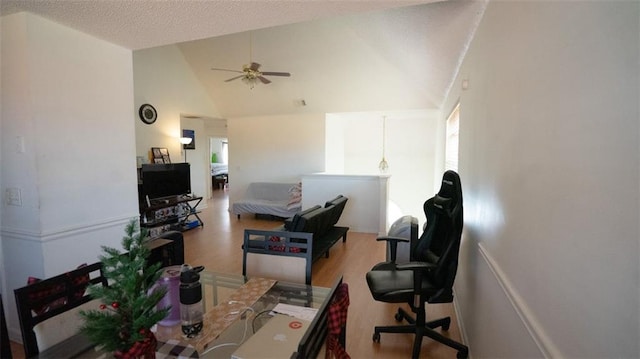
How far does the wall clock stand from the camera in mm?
5555

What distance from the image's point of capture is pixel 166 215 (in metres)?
5.39

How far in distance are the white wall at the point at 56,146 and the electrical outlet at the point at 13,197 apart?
0.10ft

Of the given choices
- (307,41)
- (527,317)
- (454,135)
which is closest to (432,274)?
(527,317)

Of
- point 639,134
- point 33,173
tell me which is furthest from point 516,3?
point 33,173

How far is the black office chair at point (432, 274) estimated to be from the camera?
1.93m

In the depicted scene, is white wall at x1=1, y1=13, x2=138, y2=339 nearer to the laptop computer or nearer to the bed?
the laptop computer

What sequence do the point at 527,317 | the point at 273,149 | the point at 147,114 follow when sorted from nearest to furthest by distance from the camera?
the point at 527,317, the point at 147,114, the point at 273,149

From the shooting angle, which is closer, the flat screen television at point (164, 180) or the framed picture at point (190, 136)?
the flat screen television at point (164, 180)

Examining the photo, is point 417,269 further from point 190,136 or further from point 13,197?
point 190,136

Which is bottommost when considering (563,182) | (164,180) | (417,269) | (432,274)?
(432,274)

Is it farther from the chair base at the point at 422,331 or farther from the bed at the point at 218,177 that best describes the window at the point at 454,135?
the bed at the point at 218,177

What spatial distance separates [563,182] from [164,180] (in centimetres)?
578

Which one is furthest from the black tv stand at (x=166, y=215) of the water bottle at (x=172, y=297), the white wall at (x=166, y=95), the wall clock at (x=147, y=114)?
the water bottle at (x=172, y=297)

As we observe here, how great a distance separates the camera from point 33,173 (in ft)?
6.73
